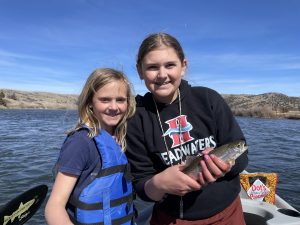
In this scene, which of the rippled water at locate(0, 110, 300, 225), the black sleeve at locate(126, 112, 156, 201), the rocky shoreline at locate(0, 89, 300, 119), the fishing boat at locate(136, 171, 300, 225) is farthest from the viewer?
the rocky shoreline at locate(0, 89, 300, 119)

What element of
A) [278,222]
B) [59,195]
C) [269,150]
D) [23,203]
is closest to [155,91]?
[59,195]

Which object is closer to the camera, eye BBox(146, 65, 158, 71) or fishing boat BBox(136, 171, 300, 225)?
eye BBox(146, 65, 158, 71)

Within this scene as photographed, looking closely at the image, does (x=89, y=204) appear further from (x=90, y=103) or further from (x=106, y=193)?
(x=90, y=103)

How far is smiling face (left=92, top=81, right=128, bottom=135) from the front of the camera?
3805mm

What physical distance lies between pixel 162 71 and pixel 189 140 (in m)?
0.76

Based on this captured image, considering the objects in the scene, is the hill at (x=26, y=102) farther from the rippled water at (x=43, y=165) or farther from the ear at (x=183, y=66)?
the ear at (x=183, y=66)

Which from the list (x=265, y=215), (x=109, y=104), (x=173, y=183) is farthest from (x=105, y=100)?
(x=265, y=215)

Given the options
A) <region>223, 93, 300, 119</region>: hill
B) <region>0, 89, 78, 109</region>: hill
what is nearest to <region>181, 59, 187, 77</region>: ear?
<region>223, 93, 300, 119</region>: hill

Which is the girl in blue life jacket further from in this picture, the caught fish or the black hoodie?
the caught fish

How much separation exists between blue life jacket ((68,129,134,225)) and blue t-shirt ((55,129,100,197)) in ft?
0.22

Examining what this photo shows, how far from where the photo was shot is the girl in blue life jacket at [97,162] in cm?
323

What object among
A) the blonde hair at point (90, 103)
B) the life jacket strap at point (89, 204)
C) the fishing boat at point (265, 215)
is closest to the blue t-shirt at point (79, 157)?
the life jacket strap at point (89, 204)

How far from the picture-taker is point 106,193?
3.57m

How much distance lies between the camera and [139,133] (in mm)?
3711
